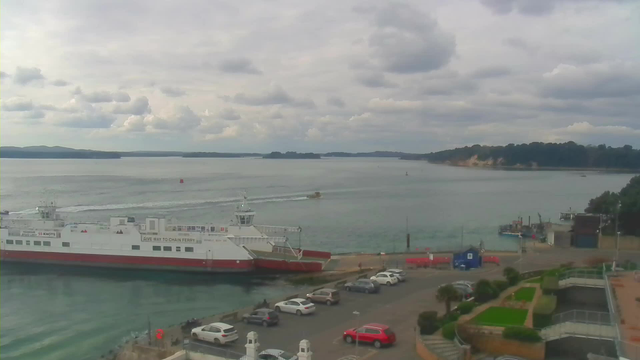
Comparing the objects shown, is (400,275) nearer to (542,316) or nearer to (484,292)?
(484,292)

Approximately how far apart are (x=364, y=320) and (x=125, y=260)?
23.7m

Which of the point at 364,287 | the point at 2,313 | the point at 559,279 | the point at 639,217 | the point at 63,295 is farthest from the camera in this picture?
the point at 639,217

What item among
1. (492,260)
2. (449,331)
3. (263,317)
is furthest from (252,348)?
(492,260)

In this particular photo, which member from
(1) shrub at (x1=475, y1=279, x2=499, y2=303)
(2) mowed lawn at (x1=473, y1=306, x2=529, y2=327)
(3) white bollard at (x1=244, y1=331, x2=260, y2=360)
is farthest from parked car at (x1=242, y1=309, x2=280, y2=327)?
(1) shrub at (x1=475, y1=279, x2=499, y2=303)

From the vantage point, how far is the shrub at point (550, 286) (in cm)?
1962

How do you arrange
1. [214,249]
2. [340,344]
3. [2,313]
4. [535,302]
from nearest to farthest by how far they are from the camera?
[340,344] → [535,302] → [2,313] → [214,249]

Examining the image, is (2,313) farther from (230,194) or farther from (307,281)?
(230,194)

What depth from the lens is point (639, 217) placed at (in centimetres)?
3853

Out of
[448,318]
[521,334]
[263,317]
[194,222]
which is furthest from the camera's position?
[194,222]

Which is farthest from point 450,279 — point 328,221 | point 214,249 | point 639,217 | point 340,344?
point 328,221

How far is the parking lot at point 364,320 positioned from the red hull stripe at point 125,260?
42.6ft

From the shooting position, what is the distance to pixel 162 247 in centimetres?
3688

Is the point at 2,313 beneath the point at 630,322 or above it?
beneath

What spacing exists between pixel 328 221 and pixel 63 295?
33.4m
